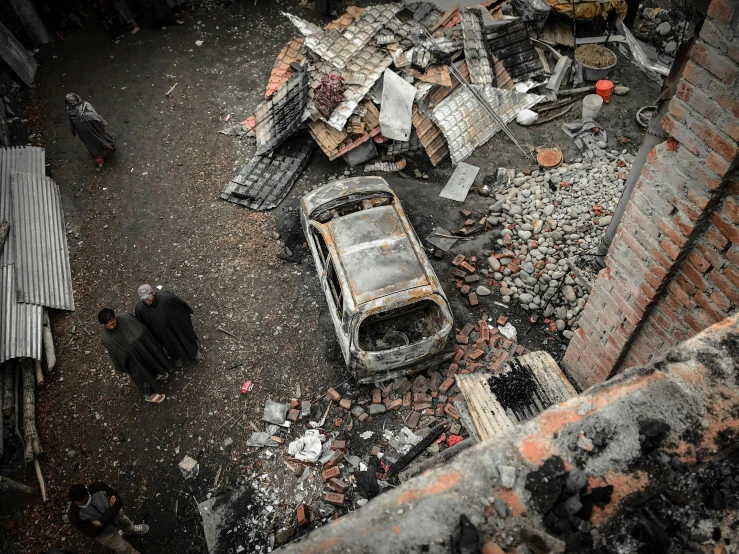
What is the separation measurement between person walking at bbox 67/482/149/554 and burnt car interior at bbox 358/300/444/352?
350 cm

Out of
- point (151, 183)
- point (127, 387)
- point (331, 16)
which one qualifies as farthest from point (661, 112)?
point (331, 16)

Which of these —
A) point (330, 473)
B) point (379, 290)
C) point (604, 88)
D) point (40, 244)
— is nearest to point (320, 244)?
point (379, 290)

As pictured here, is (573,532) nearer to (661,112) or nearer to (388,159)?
(661,112)

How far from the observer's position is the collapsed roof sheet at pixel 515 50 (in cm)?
1034

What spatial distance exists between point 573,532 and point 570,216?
669 cm

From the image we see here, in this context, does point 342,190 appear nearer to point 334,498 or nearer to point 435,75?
point 435,75

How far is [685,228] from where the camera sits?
12.5 ft

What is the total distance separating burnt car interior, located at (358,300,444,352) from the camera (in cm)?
721

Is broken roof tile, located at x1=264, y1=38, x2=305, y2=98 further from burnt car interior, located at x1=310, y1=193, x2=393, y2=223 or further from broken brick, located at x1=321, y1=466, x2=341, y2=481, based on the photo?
broken brick, located at x1=321, y1=466, x2=341, y2=481

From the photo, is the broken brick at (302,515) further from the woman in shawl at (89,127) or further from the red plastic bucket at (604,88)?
the red plastic bucket at (604,88)

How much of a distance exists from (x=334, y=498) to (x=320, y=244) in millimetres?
3584

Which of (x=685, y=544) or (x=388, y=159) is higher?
(x=685, y=544)

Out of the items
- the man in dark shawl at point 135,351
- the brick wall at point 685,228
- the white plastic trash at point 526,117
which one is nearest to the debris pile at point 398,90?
the white plastic trash at point 526,117

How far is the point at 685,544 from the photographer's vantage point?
2.61 meters
